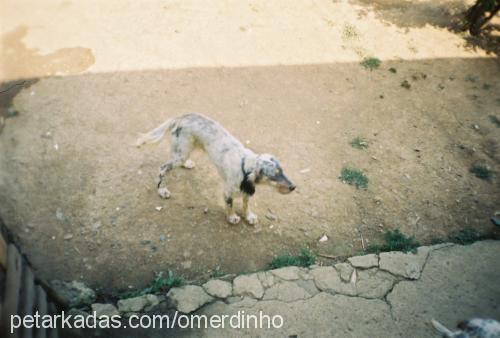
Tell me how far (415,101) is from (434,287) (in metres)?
3.86

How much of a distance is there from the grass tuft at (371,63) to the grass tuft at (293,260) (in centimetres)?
467

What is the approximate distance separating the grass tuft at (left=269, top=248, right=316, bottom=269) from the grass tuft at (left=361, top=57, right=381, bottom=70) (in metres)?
4.67

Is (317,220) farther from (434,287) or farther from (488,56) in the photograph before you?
(488,56)

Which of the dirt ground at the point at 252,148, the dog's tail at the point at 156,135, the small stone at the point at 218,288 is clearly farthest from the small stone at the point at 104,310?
the dog's tail at the point at 156,135

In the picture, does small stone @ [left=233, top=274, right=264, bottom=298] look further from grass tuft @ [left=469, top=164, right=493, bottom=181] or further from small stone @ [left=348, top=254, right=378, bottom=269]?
grass tuft @ [left=469, top=164, right=493, bottom=181]

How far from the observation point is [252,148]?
5492 mm

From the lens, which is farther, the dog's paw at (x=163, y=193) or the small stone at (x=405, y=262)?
the dog's paw at (x=163, y=193)

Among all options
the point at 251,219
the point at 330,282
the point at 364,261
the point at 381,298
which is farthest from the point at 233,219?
the point at 381,298

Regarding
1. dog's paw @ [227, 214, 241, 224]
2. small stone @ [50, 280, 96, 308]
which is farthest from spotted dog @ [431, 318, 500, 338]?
small stone @ [50, 280, 96, 308]

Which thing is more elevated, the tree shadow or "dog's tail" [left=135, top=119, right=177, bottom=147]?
the tree shadow

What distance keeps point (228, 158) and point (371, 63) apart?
189 inches

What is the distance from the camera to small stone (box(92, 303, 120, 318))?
11.5 ft

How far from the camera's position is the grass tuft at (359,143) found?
221 inches

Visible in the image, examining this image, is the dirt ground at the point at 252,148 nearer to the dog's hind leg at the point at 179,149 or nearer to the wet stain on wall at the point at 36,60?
the wet stain on wall at the point at 36,60
